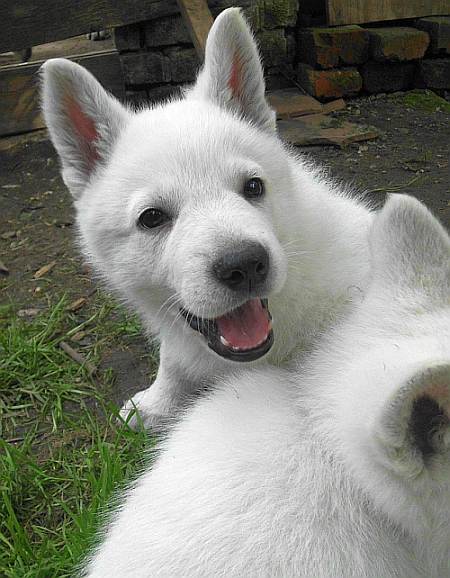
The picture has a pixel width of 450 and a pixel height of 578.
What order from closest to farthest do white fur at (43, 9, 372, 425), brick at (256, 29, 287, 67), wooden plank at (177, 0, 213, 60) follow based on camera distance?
white fur at (43, 9, 372, 425), wooden plank at (177, 0, 213, 60), brick at (256, 29, 287, 67)

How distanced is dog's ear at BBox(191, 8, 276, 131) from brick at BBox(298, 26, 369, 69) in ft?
12.4

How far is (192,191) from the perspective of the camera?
2.58 metres

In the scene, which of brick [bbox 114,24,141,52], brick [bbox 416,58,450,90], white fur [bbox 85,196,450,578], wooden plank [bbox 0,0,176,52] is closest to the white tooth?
white fur [bbox 85,196,450,578]

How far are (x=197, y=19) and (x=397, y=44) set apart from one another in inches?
84.7

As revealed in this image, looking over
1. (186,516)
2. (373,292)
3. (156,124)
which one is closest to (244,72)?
(156,124)

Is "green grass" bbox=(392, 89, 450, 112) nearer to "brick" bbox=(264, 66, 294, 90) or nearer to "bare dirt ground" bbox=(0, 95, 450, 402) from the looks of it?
"bare dirt ground" bbox=(0, 95, 450, 402)

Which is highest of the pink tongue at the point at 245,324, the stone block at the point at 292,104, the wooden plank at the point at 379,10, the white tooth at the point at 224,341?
the pink tongue at the point at 245,324

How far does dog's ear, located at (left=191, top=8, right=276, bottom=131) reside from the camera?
116 inches

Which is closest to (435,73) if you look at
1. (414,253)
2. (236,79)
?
(236,79)

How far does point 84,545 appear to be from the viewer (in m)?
2.74

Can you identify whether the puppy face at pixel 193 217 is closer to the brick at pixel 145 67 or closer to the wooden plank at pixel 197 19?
the wooden plank at pixel 197 19

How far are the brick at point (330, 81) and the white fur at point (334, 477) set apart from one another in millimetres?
5127

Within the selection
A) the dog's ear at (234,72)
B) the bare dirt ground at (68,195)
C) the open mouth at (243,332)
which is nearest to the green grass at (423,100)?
the bare dirt ground at (68,195)

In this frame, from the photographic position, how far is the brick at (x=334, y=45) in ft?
21.8
